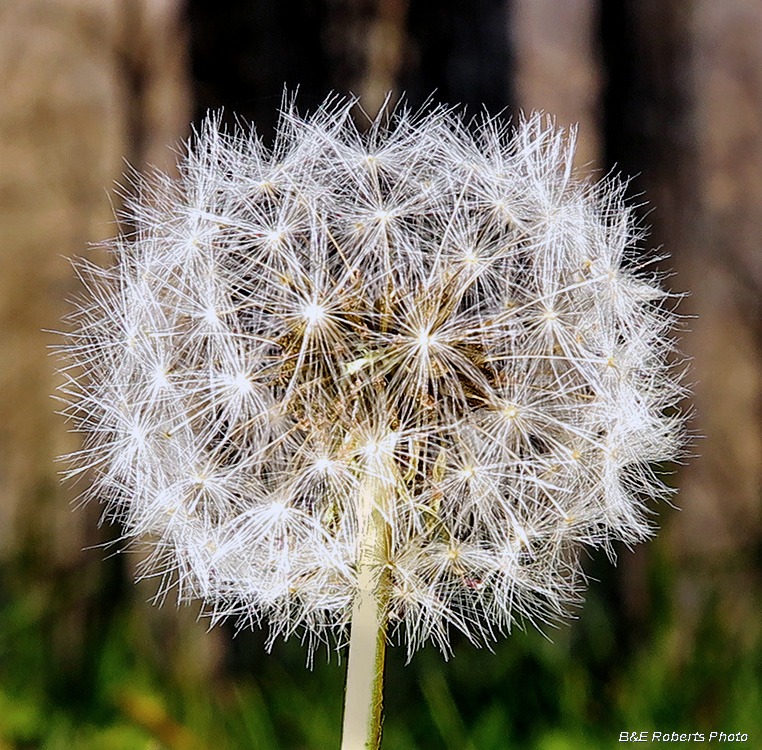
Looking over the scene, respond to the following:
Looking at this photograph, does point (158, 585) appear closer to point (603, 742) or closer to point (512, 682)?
point (512, 682)

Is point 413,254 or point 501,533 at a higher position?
point 413,254

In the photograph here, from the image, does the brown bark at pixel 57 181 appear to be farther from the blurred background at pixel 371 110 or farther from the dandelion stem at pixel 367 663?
the dandelion stem at pixel 367 663

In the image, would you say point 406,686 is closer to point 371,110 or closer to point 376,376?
point 376,376

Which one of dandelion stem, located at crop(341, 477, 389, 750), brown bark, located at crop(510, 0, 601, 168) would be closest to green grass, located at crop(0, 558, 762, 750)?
dandelion stem, located at crop(341, 477, 389, 750)

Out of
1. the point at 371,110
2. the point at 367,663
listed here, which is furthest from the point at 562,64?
the point at 367,663

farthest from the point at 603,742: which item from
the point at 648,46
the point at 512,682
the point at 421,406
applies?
the point at 648,46

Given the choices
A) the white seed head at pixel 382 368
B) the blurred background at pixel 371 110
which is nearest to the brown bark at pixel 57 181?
the blurred background at pixel 371 110

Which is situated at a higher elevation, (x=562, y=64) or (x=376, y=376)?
(x=562, y=64)

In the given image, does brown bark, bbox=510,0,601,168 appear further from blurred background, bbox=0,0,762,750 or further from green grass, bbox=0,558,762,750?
green grass, bbox=0,558,762,750
